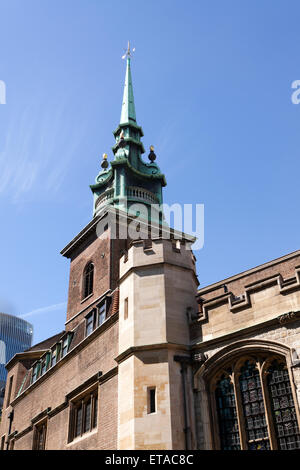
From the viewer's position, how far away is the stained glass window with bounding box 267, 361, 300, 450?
14.3 metres

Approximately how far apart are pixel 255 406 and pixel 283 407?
93cm

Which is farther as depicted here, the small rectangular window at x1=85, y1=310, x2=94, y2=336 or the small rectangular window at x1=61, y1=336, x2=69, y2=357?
the small rectangular window at x1=61, y1=336, x2=69, y2=357

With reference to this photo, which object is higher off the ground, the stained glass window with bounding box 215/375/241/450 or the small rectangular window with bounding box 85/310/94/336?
the small rectangular window with bounding box 85/310/94/336

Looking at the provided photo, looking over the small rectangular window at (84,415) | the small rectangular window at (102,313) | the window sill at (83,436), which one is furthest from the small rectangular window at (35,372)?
the window sill at (83,436)

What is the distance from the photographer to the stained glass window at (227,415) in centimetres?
1549

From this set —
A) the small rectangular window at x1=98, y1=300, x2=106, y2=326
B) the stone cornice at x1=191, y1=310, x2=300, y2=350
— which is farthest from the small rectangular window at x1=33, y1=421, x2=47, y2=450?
the stone cornice at x1=191, y1=310, x2=300, y2=350

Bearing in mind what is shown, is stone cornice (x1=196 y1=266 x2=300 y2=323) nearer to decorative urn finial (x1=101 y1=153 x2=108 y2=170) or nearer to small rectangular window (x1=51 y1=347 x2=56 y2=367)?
small rectangular window (x1=51 y1=347 x2=56 y2=367)

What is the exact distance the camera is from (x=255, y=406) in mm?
15422

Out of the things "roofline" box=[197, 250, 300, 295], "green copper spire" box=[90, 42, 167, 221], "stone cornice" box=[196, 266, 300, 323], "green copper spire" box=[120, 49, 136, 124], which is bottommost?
"stone cornice" box=[196, 266, 300, 323]

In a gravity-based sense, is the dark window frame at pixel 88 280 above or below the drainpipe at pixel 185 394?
above

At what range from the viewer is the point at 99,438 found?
19875 mm

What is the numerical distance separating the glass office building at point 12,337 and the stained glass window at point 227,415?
175473 mm

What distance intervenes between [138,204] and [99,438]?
24543 mm

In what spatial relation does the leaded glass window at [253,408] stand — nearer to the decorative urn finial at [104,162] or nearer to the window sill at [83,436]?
the window sill at [83,436]
